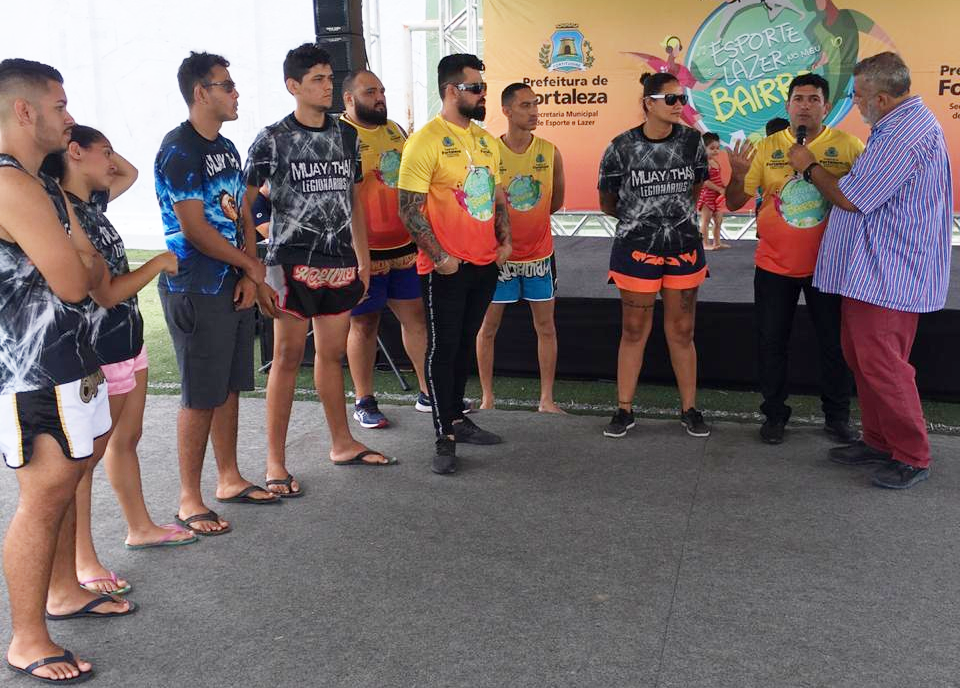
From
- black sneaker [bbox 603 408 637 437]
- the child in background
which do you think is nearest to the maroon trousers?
black sneaker [bbox 603 408 637 437]

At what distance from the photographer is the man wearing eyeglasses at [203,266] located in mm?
2994

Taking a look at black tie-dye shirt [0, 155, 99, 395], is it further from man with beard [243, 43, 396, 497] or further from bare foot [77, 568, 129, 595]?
man with beard [243, 43, 396, 497]

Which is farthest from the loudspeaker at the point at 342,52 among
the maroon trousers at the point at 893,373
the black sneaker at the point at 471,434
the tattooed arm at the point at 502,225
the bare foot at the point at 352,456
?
the maroon trousers at the point at 893,373

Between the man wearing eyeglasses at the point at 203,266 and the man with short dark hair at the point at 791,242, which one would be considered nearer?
the man wearing eyeglasses at the point at 203,266

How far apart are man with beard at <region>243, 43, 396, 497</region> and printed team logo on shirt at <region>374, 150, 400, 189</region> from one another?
0.66m

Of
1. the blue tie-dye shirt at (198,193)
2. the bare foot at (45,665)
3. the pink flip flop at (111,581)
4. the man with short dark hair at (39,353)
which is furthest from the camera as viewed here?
the blue tie-dye shirt at (198,193)

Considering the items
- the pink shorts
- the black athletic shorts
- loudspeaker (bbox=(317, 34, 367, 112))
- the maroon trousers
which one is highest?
loudspeaker (bbox=(317, 34, 367, 112))

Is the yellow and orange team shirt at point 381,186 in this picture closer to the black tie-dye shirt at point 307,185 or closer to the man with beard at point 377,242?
the man with beard at point 377,242

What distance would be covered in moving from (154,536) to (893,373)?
108 inches

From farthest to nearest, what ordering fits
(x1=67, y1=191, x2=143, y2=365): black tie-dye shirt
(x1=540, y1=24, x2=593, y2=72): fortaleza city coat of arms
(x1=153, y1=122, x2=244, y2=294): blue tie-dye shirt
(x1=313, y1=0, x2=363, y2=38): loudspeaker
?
(x1=540, y1=24, x2=593, y2=72): fortaleza city coat of arms → (x1=313, y1=0, x2=363, y2=38): loudspeaker → (x1=153, y1=122, x2=244, y2=294): blue tie-dye shirt → (x1=67, y1=191, x2=143, y2=365): black tie-dye shirt

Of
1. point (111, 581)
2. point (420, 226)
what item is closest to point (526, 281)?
point (420, 226)

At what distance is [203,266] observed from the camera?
121 inches

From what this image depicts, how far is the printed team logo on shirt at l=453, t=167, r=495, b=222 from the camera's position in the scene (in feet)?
12.1

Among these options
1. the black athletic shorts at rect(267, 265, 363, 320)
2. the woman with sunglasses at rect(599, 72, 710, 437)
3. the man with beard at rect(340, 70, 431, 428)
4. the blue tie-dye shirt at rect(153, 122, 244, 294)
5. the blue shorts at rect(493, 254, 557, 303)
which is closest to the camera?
the blue tie-dye shirt at rect(153, 122, 244, 294)
